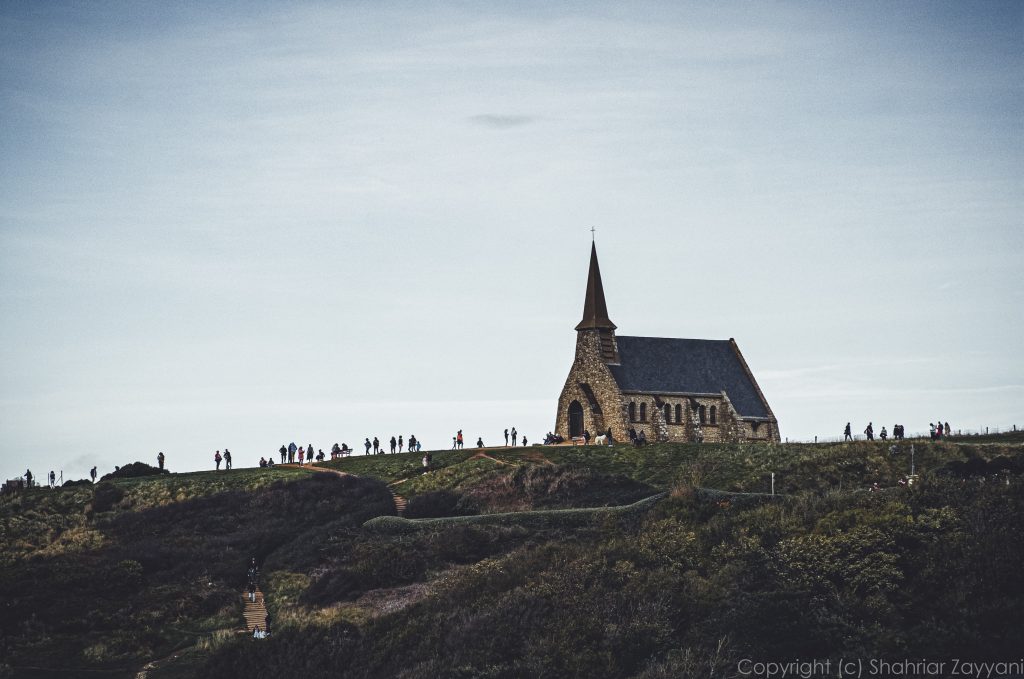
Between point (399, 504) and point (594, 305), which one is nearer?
point (399, 504)

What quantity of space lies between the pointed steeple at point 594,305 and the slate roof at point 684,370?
8.21ft

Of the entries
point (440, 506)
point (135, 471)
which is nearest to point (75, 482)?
point (135, 471)

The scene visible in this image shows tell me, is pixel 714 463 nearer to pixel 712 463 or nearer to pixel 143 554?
pixel 712 463

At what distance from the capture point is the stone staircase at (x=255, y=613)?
44.5 meters

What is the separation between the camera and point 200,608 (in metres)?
47.9

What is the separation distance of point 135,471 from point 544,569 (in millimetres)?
48156

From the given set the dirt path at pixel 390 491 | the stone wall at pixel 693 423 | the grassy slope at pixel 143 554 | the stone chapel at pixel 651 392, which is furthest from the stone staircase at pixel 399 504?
the stone wall at pixel 693 423

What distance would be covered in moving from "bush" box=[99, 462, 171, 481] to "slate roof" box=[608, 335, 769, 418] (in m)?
34.5

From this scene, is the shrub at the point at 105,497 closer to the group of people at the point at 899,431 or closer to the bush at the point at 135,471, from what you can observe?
the bush at the point at 135,471

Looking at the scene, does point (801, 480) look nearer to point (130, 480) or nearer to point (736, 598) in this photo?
point (736, 598)

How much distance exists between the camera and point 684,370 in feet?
273

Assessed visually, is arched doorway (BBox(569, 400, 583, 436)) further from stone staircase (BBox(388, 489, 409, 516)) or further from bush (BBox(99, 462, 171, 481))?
bush (BBox(99, 462, 171, 481))

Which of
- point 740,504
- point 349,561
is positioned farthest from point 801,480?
point 349,561

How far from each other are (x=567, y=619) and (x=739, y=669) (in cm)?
698
